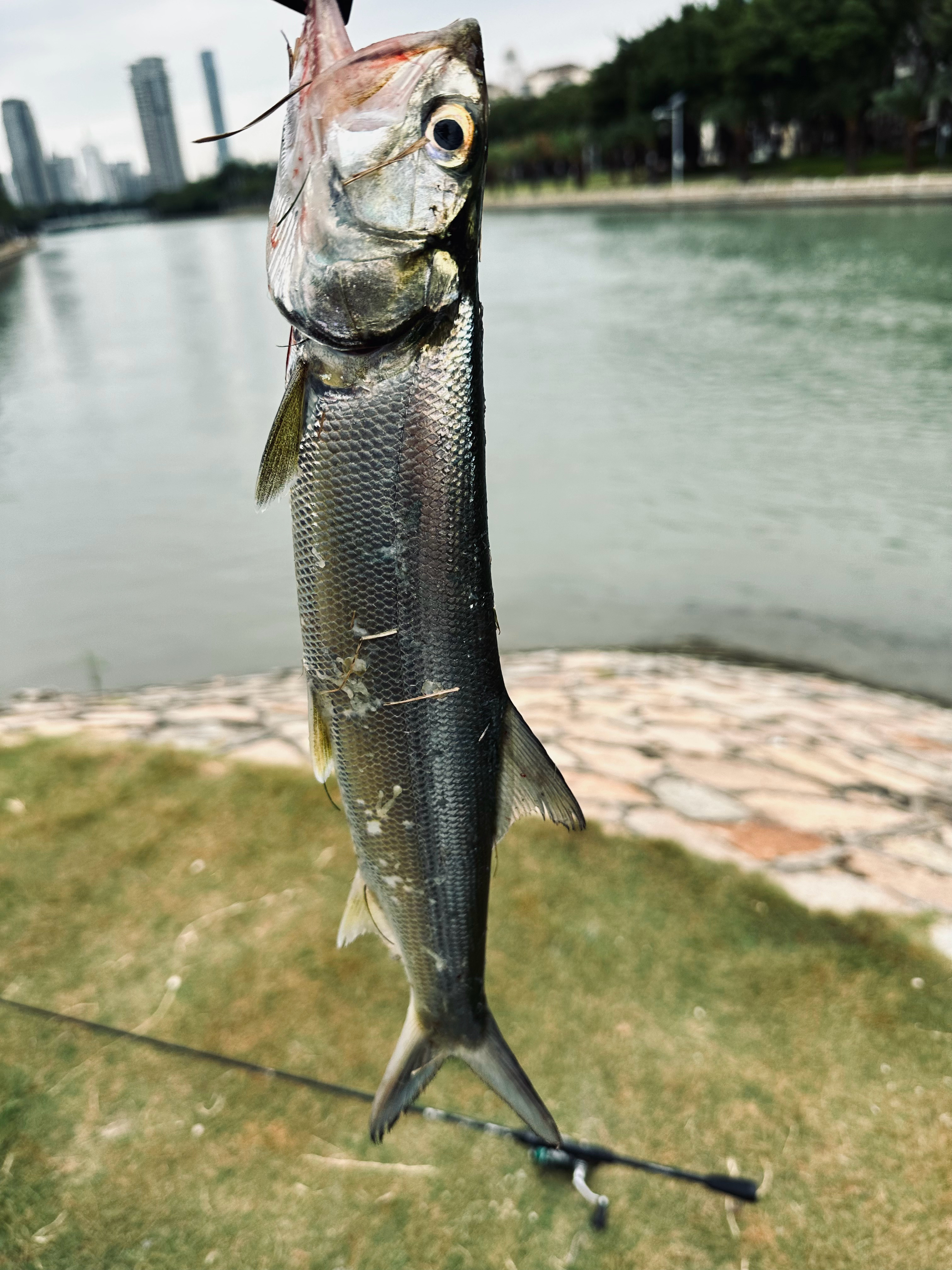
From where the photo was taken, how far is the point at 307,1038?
3.36 meters

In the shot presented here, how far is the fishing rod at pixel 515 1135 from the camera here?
285 cm

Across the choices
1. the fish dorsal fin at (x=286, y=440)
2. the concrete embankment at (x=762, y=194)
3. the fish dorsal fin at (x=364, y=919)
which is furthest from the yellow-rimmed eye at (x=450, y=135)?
the concrete embankment at (x=762, y=194)

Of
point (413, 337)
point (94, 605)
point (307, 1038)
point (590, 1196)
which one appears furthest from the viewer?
point (94, 605)

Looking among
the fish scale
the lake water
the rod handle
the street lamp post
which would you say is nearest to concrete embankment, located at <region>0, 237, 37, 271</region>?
the street lamp post

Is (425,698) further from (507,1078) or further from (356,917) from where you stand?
(507,1078)

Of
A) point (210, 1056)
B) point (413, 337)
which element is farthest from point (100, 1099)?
point (413, 337)

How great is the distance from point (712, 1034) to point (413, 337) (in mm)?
2760

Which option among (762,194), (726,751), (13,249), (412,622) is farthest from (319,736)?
(13,249)

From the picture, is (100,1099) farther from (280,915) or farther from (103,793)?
→ (103,793)

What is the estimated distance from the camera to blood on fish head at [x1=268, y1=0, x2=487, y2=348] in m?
1.59

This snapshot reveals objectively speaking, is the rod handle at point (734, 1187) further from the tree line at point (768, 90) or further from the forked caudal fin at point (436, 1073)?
the tree line at point (768, 90)

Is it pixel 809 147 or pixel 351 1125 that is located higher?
pixel 809 147

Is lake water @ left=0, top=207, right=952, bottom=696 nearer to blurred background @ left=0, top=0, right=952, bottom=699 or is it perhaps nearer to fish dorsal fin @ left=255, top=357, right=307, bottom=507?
blurred background @ left=0, top=0, right=952, bottom=699

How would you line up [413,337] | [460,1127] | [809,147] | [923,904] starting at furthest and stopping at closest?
[809,147], [923,904], [460,1127], [413,337]
